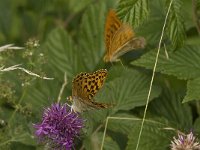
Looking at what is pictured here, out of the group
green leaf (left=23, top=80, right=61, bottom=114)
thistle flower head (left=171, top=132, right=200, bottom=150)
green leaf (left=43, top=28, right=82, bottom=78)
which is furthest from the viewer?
green leaf (left=43, top=28, right=82, bottom=78)

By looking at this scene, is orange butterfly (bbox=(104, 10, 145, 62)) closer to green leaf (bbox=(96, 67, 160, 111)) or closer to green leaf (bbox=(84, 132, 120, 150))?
green leaf (bbox=(96, 67, 160, 111))

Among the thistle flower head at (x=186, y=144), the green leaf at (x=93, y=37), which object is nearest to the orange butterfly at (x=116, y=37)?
the green leaf at (x=93, y=37)

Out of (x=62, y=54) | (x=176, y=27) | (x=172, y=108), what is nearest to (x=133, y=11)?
(x=176, y=27)

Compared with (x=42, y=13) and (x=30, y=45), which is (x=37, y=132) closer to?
(x=30, y=45)

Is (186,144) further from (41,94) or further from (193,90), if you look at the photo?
(41,94)

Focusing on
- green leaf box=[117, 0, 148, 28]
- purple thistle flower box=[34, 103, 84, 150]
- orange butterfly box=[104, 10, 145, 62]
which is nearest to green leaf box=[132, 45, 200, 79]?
orange butterfly box=[104, 10, 145, 62]

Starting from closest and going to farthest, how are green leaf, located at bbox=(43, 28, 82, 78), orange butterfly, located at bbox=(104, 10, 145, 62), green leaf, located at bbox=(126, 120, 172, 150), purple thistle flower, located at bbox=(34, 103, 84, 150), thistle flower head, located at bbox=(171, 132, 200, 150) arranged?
thistle flower head, located at bbox=(171, 132, 200, 150), purple thistle flower, located at bbox=(34, 103, 84, 150), green leaf, located at bbox=(126, 120, 172, 150), orange butterfly, located at bbox=(104, 10, 145, 62), green leaf, located at bbox=(43, 28, 82, 78)
